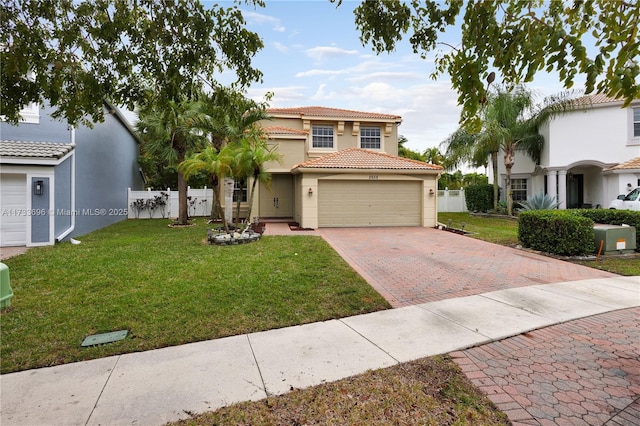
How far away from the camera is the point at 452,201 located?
26.4 meters

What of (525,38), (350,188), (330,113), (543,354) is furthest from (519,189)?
(525,38)

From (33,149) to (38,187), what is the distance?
1.41 meters

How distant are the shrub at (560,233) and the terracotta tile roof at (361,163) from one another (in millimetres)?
6653

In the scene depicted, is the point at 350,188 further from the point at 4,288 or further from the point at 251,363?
the point at 4,288

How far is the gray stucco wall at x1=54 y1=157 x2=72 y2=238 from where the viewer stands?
11609mm

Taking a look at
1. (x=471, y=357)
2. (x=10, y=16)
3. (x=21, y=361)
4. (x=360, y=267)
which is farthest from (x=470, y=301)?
(x=10, y=16)

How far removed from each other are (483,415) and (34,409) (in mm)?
4112

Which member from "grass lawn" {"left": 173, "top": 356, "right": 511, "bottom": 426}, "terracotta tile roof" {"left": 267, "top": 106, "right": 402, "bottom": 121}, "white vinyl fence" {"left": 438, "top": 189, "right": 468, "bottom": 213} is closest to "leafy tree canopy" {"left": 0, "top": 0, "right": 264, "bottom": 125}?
"grass lawn" {"left": 173, "top": 356, "right": 511, "bottom": 426}

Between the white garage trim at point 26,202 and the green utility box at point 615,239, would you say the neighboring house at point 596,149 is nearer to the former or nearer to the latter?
the green utility box at point 615,239

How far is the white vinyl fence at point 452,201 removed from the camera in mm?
26234

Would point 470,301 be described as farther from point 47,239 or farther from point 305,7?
point 47,239

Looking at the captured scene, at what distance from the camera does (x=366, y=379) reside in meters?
3.54

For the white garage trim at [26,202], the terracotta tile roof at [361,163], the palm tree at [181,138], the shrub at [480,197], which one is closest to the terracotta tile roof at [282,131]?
the terracotta tile roof at [361,163]

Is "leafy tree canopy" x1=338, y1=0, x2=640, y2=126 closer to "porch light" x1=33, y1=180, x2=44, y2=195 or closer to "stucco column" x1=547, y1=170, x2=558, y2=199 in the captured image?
"porch light" x1=33, y1=180, x2=44, y2=195
